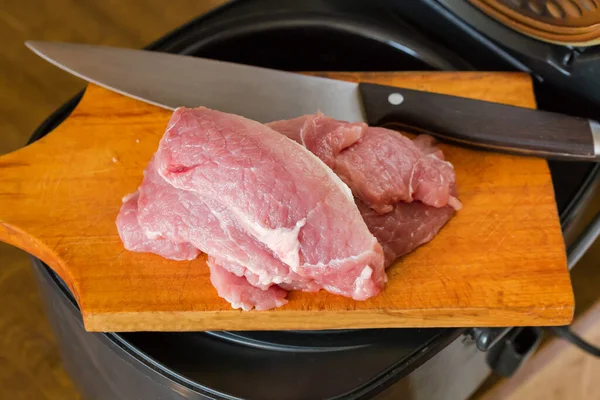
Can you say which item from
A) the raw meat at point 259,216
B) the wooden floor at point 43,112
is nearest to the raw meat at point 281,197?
the raw meat at point 259,216

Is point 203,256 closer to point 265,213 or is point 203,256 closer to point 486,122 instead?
point 265,213

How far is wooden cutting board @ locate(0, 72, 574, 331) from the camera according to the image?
2.73ft

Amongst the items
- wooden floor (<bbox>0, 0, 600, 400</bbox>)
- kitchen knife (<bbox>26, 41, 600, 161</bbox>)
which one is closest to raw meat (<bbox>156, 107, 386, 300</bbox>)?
kitchen knife (<bbox>26, 41, 600, 161</bbox>)

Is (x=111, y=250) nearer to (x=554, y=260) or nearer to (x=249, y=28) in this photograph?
(x=249, y=28)

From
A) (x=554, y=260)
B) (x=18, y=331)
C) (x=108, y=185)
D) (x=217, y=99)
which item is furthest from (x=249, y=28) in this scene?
(x=18, y=331)

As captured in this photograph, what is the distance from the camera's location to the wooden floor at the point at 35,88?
123 cm

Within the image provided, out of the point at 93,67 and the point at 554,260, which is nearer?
the point at 554,260

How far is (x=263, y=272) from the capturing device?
32.3 inches

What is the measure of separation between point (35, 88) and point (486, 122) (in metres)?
1.09

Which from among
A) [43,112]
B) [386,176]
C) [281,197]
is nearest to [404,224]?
[386,176]

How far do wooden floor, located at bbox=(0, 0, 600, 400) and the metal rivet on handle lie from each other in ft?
2.03

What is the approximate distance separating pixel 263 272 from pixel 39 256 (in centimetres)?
35

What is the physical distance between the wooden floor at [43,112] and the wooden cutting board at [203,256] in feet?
1.36

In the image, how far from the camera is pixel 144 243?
0.87 meters
